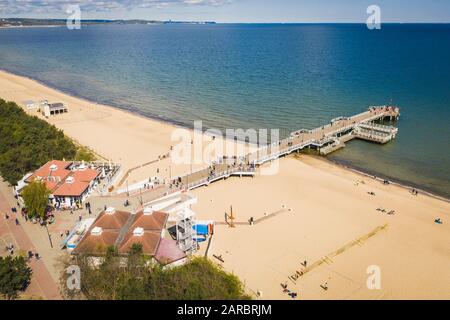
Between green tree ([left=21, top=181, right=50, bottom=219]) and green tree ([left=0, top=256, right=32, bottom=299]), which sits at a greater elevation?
green tree ([left=21, top=181, right=50, bottom=219])

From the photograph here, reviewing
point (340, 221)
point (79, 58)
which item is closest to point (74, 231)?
point (340, 221)

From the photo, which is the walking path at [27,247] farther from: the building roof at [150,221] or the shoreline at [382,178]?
the shoreline at [382,178]

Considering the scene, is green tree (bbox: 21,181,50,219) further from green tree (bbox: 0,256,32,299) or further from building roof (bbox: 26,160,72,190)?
green tree (bbox: 0,256,32,299)

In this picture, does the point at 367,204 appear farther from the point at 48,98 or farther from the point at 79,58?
the point at 79,58

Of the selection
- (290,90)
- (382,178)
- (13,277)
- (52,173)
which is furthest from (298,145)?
(13,277)

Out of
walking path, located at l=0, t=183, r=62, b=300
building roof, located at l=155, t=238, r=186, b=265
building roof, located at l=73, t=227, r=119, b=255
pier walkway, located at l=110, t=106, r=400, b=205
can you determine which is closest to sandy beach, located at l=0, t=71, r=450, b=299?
pier walkway, located at l=110, t=106, r=400, b=205
